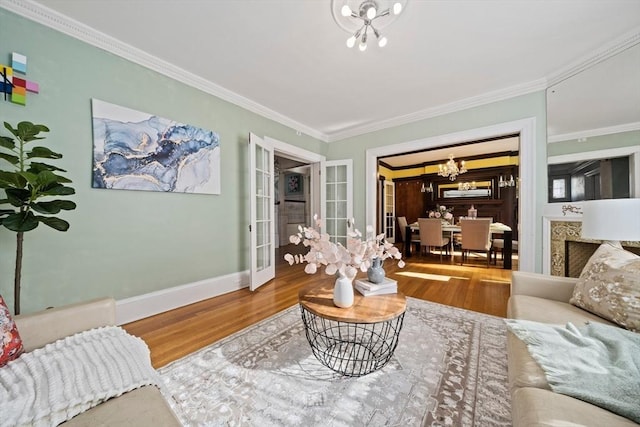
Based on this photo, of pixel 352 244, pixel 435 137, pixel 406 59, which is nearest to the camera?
pixel 352 244

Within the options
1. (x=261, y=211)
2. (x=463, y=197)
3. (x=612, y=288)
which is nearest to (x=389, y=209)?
(x=463, y=197)

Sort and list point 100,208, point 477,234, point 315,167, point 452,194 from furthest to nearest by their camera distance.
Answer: point 452,194, point 315,167, point 477,234, point 100,208

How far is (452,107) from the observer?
3283 mm

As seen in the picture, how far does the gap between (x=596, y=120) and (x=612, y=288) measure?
2.04 metres

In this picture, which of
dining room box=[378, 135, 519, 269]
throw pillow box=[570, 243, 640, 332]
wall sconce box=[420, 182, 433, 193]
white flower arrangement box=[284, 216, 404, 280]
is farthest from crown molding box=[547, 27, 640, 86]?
wall sconce box=[420, 182, 433, 193]

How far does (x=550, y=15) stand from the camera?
1.84 m

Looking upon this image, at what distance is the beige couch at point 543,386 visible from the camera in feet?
2.23

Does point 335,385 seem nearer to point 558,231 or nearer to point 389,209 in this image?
point 558,231

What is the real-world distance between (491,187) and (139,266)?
7765 mm

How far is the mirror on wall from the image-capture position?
80.1 inches

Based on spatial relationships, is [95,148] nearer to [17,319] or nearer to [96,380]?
[17,319]

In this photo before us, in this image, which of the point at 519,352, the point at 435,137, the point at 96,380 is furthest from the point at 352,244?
the point at 435,137

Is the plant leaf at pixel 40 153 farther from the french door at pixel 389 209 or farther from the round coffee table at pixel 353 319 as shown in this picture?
the french door at pixel 389 209

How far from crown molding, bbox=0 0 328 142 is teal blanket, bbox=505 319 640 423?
139 inches
